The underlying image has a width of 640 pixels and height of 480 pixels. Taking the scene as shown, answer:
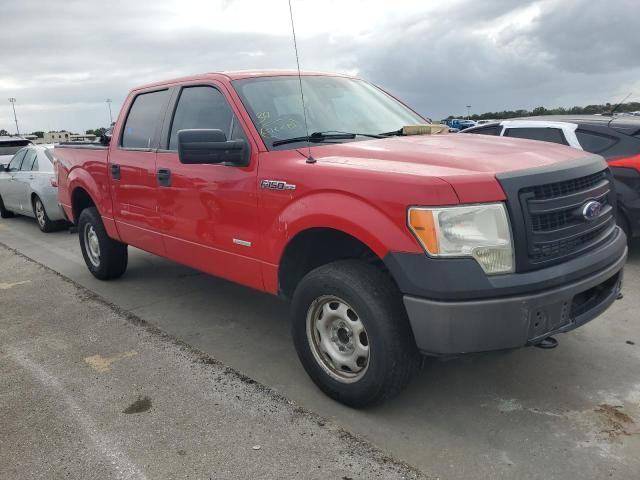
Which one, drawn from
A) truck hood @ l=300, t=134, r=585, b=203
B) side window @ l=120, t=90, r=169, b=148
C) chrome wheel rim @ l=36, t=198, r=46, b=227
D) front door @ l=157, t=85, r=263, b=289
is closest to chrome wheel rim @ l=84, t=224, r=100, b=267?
side window @ l=120, t=90, r=169, b=148

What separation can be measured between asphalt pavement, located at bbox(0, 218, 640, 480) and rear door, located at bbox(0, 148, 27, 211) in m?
6.60

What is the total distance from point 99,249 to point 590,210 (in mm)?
4758

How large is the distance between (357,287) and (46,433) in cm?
188

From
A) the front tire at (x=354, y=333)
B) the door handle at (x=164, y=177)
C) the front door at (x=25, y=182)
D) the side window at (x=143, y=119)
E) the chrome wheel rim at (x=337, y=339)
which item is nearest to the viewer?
the front tire at (x=354, y=333)

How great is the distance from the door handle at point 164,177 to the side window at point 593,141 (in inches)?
174

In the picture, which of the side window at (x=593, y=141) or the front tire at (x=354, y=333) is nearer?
the front tire at (x=354, y=333)

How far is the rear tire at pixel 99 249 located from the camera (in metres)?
5.81

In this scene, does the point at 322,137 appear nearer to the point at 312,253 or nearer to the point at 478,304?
the point at 312,253

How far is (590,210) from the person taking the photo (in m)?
2.97

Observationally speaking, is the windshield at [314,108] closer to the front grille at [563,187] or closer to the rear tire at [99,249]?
the front grille at [563,187]

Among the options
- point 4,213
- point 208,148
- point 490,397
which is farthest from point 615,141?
point 4,213

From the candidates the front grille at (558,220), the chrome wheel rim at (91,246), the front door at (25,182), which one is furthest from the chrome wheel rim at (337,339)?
the front door at (25,182)

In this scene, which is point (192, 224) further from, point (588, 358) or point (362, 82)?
point (588, 358)

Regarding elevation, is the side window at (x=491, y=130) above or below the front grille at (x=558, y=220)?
above
